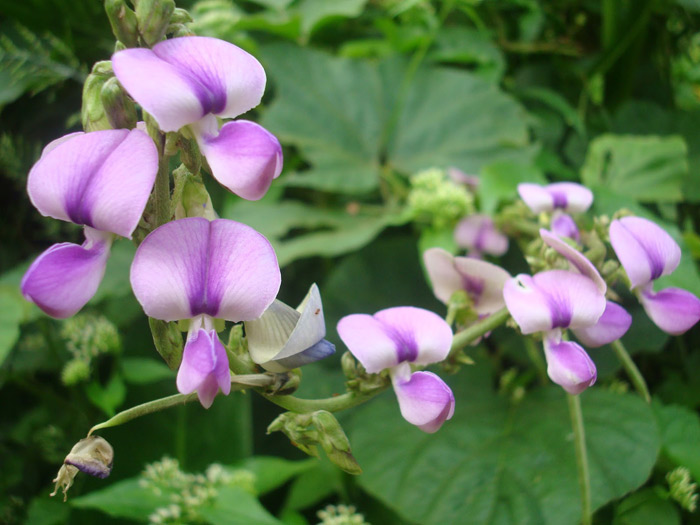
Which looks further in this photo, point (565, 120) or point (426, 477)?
point (565, 120)

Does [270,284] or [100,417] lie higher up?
[270,284]

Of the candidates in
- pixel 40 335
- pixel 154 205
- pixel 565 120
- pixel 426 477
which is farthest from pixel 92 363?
pixel 565 120

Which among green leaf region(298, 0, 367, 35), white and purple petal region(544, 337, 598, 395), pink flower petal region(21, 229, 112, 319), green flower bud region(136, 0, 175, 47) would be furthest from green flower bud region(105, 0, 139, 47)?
green leaf region(298, 0, 367, 35)

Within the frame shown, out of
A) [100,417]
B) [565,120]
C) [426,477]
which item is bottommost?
[100,417]

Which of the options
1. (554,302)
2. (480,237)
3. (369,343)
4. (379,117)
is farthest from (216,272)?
(379,117)

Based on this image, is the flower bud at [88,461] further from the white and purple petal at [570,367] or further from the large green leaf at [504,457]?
the large green leaf at [504,457]

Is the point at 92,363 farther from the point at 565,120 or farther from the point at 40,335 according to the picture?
the point at 565,120

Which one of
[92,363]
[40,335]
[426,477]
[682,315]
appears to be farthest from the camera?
[40,335]
